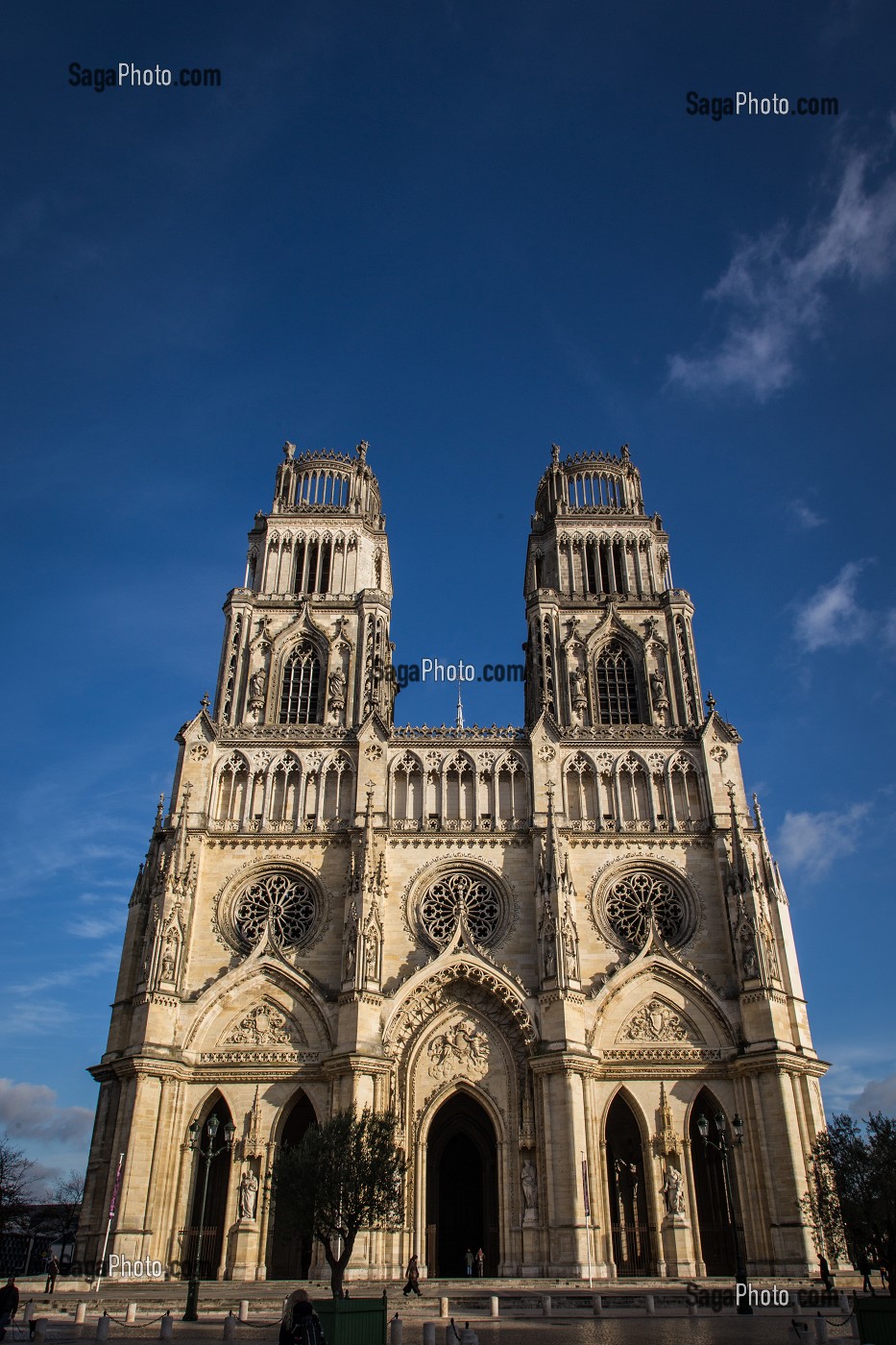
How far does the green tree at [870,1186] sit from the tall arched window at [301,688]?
2545cm

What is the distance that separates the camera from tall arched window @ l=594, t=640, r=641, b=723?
42.3 meters

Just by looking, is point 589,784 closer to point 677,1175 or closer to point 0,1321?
point 677,1175

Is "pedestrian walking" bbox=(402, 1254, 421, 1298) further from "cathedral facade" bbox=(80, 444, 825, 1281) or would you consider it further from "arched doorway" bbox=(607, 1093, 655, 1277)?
"arched doorway" bbox=(607, 1093, 655, 1277)

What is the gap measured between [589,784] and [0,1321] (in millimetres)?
27488

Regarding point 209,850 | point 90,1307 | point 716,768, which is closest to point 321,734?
point 209,850

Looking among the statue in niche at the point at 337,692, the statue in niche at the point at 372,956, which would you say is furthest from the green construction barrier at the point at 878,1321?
the statue in niche at the point at 337,692

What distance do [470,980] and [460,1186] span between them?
7875 millimetres

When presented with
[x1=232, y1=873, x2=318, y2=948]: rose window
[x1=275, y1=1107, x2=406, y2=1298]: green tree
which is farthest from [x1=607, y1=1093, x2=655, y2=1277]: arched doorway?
[x1=232, y1=873, x2=318, y2=948]: rose window

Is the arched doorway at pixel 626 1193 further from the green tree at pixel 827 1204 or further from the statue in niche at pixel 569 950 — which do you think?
the green tree at pixel 827 1204

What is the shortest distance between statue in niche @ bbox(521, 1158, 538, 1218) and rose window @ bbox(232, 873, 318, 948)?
10.7 m

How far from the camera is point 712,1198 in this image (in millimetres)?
32812

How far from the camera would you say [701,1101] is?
32.9 m

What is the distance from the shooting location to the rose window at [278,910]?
35.7 metres

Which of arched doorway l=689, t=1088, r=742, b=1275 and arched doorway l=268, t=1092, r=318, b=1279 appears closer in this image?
arched doorway l=268, t=1092, r=318, b=1279
